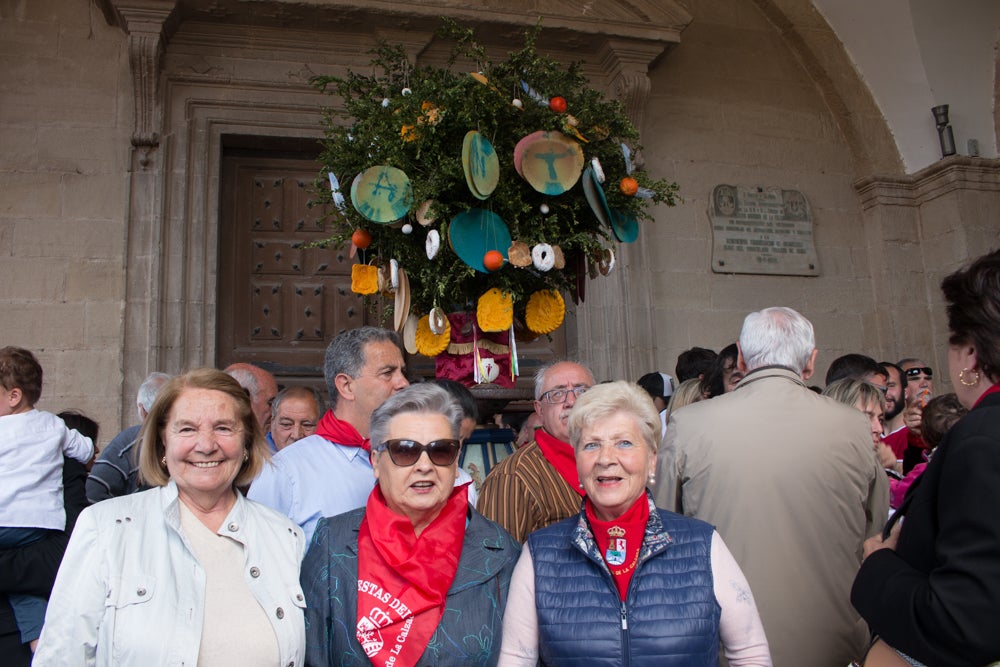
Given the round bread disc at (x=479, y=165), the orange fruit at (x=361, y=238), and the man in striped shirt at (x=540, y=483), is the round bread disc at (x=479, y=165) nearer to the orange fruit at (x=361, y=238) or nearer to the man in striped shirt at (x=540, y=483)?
the orange fruit at (x=361, y=238)

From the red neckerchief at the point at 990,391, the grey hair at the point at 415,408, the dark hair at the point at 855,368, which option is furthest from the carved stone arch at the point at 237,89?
the red neckerchief at the point at 990,391

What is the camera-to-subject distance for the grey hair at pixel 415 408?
2.52 m

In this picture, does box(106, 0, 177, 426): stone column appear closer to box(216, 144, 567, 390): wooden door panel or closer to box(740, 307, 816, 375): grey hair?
box(216, 144, 567, 390): wooden door panel

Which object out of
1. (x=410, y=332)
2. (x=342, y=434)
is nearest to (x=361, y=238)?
(x=410, y=332)

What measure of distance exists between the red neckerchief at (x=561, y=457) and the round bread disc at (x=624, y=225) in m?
0.93

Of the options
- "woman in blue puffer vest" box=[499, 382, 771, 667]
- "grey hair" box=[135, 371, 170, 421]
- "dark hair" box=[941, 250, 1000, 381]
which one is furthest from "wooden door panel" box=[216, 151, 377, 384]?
"dark hair" box=[941, 250, 1000, 381]

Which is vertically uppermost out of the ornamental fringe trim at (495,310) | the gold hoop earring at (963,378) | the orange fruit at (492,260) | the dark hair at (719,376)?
the orange fruit at (492,260)

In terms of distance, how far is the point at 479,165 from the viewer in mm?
3262

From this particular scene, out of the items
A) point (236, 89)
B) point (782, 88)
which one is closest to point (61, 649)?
point (236, 89)

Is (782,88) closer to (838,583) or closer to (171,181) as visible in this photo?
(171,181)

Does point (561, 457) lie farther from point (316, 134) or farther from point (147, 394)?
point (316, 134)

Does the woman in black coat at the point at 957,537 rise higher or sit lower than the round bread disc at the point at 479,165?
lower

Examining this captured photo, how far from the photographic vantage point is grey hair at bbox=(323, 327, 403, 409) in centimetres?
320

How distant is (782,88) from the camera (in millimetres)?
8016
